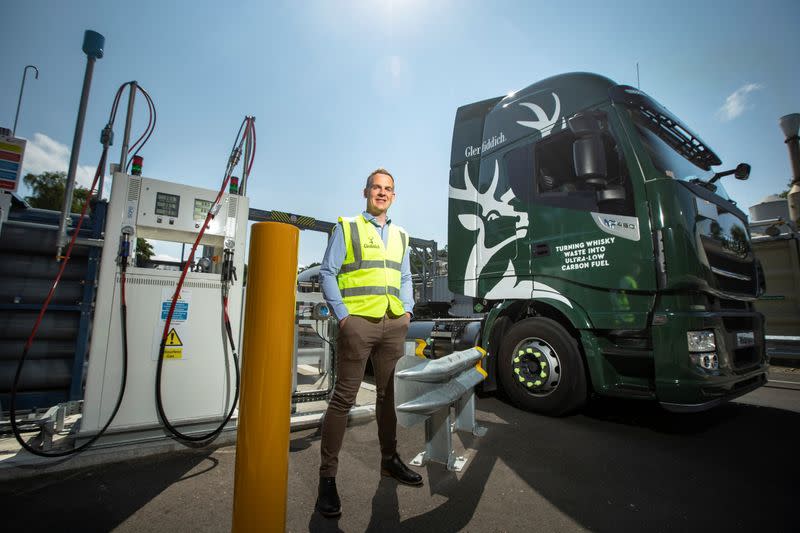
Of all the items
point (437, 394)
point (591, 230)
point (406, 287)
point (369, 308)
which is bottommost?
point (437, 394)

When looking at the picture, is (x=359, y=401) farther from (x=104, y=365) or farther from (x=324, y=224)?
(x=324, y=224)

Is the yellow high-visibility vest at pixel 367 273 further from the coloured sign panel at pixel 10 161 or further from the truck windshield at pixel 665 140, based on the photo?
the coloured sign panel at pixel 10 161

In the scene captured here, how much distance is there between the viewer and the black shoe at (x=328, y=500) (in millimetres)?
1903

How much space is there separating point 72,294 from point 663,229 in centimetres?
531

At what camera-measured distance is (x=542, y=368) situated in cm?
344

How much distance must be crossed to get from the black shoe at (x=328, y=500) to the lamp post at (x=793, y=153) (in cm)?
1452

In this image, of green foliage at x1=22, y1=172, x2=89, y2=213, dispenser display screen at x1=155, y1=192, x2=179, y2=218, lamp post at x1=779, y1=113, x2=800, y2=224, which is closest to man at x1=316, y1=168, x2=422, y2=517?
dispenser display screen at x1=155, y1=192, x2=179, y2=218

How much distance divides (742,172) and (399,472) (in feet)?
13.0

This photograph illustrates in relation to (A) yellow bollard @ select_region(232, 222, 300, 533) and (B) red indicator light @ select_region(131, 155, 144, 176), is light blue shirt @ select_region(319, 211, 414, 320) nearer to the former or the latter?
(A) yellow bollard @ select_region(232, 222, 300, 533)

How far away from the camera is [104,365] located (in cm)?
264

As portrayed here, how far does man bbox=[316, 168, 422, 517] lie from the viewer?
2.12 meters

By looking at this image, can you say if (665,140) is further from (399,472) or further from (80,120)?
(80,120)

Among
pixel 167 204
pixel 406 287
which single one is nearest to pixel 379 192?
pixel 406 287

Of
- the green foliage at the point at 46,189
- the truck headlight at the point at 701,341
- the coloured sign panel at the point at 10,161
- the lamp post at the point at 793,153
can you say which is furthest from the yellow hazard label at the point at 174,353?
the green foliage at the point at 46,189
